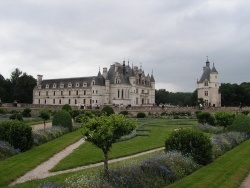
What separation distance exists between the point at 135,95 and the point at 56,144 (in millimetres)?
69843

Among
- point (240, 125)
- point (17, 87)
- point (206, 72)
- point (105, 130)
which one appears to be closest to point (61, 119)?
point (240, 125)

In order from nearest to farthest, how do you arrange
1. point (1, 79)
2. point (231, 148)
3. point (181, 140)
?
point (181, 140), point (231, 148), point (1, 79)

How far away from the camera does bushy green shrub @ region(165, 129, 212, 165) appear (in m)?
16.0

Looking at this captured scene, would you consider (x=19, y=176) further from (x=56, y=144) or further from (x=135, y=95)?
(x=135, y=95)

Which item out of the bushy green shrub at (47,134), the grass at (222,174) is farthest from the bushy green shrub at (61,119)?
the grass at (222,174)

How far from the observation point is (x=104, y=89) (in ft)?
297

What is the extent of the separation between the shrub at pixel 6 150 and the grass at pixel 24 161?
48cm

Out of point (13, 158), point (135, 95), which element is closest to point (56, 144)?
point (13, 158)

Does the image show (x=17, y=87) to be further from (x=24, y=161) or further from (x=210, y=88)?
(x=24, y=161)

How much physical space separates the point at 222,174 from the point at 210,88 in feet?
250

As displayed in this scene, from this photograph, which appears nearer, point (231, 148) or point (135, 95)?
point (231, 148)

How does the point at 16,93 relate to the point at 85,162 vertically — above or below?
above

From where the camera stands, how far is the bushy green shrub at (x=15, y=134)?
19922 millimetres

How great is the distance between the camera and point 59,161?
1681cm
